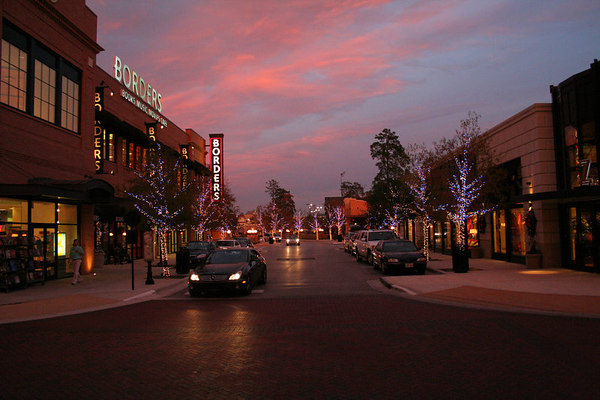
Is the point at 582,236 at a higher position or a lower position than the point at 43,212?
lower

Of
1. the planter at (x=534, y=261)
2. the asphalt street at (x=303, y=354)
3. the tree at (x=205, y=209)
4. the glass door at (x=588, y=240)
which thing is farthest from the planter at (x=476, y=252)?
the tree at (x=205, y=209)

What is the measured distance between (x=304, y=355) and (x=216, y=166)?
4842cm

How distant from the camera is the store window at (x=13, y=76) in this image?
1656cm

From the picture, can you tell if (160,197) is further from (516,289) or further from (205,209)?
(205,209)

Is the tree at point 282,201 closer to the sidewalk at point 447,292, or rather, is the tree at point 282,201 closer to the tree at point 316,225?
the tree at point 316,225

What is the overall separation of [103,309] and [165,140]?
30.0 m

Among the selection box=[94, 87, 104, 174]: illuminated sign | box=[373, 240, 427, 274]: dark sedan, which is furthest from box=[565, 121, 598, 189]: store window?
box=[94, 87, 104, 174]: illuminated sign

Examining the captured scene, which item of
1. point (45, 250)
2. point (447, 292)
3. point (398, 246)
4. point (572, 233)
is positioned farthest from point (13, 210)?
point (572, 233)

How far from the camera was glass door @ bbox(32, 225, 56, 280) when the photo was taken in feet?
59.3

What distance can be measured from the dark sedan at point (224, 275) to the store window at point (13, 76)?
29.7ft

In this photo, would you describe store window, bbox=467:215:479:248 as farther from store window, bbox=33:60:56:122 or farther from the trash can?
store window, bbox=33:60:56:122

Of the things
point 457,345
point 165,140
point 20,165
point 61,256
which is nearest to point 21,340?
point 457,345

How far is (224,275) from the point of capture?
14367mm

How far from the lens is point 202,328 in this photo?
31.6 feet
